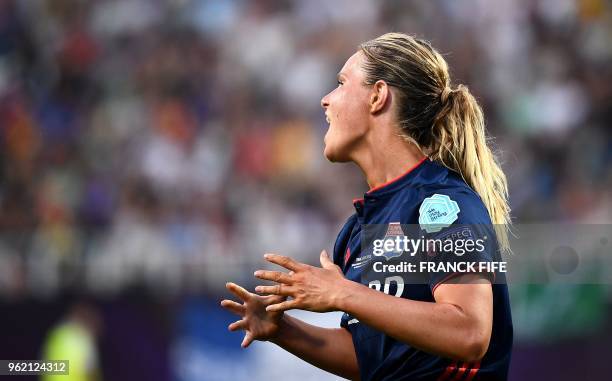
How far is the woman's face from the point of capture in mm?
3695

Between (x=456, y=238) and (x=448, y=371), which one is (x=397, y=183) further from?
(x=448, y=371)

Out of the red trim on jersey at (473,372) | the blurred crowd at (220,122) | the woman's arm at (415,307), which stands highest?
the blurred crowd at (220,122)

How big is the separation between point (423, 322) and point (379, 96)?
1.02 meters

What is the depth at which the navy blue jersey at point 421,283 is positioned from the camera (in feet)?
10.6

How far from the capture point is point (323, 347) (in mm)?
3842

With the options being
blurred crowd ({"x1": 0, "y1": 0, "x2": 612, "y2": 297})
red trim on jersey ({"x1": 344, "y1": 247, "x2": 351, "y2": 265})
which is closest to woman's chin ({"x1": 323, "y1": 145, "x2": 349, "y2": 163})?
red trim on jersey ({"x1": 344, "y1": 247, "x2": 351, "y2": 265})

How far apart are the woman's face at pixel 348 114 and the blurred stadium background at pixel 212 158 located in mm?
3898

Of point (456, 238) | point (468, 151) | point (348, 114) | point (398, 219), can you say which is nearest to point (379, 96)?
point (348, 114)

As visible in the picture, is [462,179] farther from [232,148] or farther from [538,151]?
[232,148]

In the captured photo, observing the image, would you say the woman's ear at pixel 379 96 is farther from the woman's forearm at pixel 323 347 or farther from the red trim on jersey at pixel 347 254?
the woman's forearm at pixel 323 347

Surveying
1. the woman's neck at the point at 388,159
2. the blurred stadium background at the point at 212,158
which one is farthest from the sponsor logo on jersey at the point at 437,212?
the blurred stadium background at the point at 212,158

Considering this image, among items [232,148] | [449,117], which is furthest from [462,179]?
[232,148]

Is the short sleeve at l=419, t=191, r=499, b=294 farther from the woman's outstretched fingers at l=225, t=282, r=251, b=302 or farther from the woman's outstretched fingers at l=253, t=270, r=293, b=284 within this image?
the woman's outstretched fingers at l=225, t=282, r=251, b=302

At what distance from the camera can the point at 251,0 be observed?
1180cm
